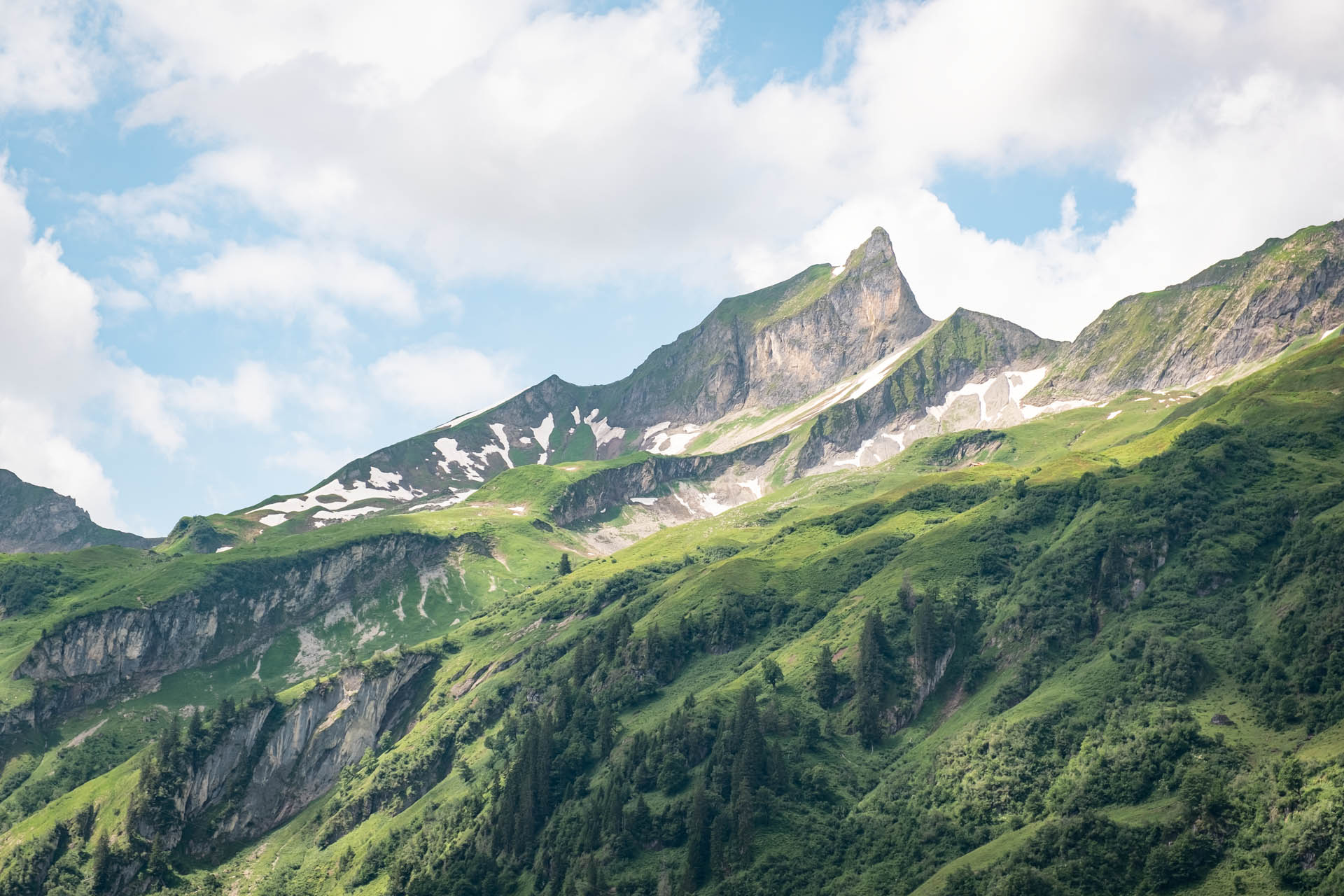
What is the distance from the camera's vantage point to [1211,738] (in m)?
199

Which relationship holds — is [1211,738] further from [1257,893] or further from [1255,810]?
[1257,893]

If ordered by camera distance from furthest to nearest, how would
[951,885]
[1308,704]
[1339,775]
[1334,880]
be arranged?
[1308,704], [951,885], [1339,775], [1334,880]

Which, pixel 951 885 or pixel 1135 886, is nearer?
pixel 1135 886

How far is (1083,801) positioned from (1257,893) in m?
37.8

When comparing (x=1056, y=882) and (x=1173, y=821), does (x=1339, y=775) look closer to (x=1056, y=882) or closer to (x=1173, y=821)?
(x=1173, y=821)

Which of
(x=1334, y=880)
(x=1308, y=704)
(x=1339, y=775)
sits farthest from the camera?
(x=1308, y=704)

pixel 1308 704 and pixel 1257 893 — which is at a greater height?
pixel 1308 704

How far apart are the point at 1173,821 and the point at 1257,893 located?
679 inches

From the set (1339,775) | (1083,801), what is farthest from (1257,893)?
(1083,801)

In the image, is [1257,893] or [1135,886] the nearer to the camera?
[1257,893]

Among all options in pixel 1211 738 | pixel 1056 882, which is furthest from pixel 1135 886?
pixel 1211 738

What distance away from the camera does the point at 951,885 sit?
184m

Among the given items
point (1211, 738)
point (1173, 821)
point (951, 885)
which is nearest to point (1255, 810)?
point (1173, 821)

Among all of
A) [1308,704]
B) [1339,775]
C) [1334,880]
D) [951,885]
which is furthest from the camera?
[1308,704]
